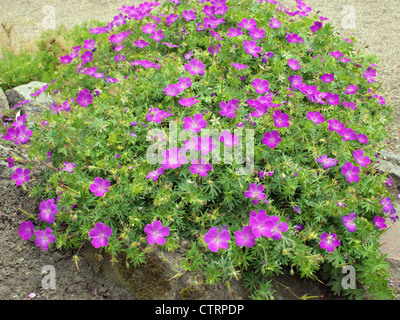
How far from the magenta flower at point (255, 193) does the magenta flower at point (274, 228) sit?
0.18 metres

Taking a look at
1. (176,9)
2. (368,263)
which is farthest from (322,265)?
(176,9)

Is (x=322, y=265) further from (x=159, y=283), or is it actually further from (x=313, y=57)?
(x=313, y=57)

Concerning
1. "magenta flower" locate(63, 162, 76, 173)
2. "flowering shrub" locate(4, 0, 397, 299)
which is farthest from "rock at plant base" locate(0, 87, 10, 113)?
"magenta flower" locate(63, 162, 76, 173)

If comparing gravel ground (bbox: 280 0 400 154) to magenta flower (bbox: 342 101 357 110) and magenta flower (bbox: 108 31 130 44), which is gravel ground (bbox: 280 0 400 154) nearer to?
magenta flower (bbox: 342 101 357 110)

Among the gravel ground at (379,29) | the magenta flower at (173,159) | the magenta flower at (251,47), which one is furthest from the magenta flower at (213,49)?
the gravel ground at (379,29)

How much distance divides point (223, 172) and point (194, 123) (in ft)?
1.38

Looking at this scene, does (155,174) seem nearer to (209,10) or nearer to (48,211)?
(48,211)

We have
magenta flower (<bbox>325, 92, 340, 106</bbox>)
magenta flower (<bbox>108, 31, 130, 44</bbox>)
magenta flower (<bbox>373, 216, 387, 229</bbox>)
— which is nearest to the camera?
magenta flower (<bbox>373, 216, 387, 229</bbox>)

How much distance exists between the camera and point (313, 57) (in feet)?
11.2

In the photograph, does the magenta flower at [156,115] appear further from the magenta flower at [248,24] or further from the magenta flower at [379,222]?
the magenta flower at [379,222]

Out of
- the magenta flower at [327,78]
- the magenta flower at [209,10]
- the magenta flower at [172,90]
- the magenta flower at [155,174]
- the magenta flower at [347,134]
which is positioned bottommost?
the magenta flower at [155,174]

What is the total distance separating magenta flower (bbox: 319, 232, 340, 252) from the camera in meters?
2.16

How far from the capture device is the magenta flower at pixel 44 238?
7.22 feet

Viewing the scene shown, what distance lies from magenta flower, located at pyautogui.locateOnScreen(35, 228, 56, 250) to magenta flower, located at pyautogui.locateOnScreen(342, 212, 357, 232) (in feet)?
6.39
